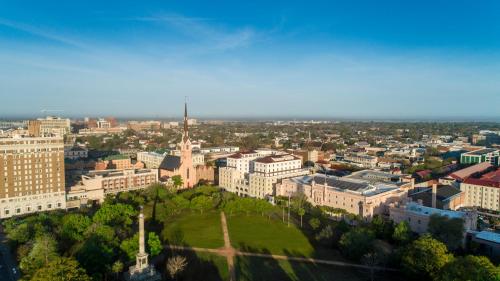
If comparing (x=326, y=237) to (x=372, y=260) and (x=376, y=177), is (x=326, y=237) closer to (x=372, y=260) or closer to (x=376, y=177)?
(x=372, y=260)

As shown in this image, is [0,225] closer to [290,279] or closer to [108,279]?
[108,279]

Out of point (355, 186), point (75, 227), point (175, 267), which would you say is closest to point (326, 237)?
point (355, 186)

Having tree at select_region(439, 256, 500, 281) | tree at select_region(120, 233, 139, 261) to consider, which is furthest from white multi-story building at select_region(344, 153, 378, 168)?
tree at select_region(120, 233, 139, 261)

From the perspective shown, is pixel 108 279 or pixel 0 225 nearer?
pixel 108 279

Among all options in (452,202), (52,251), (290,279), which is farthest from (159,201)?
(452,202)

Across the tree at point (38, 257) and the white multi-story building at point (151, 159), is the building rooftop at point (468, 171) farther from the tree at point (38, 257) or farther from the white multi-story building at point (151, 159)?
the tree at point (38, 257)

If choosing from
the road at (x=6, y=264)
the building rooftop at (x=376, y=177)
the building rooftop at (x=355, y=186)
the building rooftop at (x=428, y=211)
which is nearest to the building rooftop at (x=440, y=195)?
the building rooftop at (x=355, y=186)
